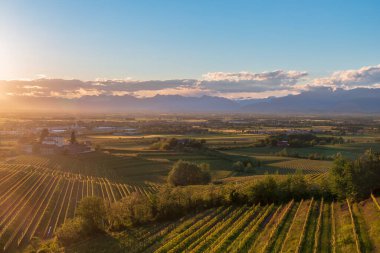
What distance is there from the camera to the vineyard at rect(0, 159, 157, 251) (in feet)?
143

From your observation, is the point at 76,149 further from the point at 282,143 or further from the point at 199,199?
the point at 199,199

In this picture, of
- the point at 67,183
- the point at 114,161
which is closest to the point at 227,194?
the point at 67,183

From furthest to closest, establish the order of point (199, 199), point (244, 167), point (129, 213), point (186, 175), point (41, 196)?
1. point (244, 167)
2. point (186, 175)
3. point (41, 196)
4. point (199, 199)
5. point (129, 213)

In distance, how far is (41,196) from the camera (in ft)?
192

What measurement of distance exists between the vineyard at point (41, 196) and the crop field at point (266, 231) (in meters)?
10.7

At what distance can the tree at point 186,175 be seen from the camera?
69.7 m

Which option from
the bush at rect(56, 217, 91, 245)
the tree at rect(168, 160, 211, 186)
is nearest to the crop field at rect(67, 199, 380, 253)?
the bush at rect(56, 217, 91, 245)

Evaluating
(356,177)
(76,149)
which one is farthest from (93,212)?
(76,149)

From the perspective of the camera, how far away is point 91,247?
35031 mm

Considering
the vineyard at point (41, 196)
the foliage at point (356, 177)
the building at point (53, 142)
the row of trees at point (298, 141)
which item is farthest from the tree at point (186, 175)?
the building at point (53, 142)

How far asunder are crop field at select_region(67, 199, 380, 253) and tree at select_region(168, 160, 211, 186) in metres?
28.4

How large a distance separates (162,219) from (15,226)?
1857 centimetres

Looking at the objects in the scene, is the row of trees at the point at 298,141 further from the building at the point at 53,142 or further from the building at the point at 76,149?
the building at the point at 53,142

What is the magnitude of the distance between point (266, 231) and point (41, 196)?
41759 mm
